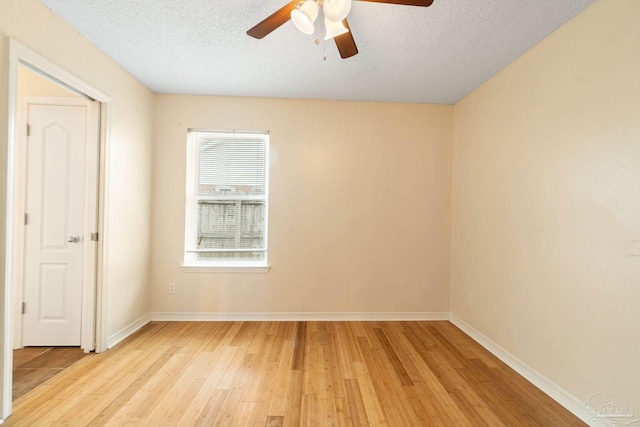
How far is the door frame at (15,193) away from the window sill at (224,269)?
35.0 inches

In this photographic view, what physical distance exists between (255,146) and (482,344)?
332cm

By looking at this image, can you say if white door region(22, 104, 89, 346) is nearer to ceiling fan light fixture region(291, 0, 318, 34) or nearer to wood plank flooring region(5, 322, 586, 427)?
wood plank flooring region(5, 322, 586, 427)

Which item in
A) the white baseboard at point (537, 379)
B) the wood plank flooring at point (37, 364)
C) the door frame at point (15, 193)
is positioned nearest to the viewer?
the door frame at point (15, 193)

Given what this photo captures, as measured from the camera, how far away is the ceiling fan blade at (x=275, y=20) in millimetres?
1567

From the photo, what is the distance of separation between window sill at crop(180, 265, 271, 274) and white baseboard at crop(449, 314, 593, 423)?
2413 mm

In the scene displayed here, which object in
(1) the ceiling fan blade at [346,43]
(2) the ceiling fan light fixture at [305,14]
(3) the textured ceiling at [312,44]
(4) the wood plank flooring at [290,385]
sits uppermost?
(3) the textured ceiling at [312,44]

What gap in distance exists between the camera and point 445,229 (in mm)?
3508

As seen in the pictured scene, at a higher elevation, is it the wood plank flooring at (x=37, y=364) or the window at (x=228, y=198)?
the window at (x=228, y=198)

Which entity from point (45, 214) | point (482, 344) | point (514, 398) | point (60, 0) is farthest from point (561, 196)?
point (45, 214)

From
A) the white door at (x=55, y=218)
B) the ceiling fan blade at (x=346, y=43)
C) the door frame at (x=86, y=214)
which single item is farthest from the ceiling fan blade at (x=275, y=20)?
the white door at (x=55, y=218)

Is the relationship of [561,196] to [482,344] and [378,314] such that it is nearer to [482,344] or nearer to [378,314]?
[482,344]

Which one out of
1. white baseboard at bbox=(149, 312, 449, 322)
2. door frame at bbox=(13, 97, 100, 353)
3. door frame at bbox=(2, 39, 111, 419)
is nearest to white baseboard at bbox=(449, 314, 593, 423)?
white baseboard at bbox=(149, 312, 449, 322)

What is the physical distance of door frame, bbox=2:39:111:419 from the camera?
5.64 feet

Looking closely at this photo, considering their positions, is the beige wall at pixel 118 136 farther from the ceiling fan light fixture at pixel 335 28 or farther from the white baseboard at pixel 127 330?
the ceiling fan light fixture at pixel 335 28
